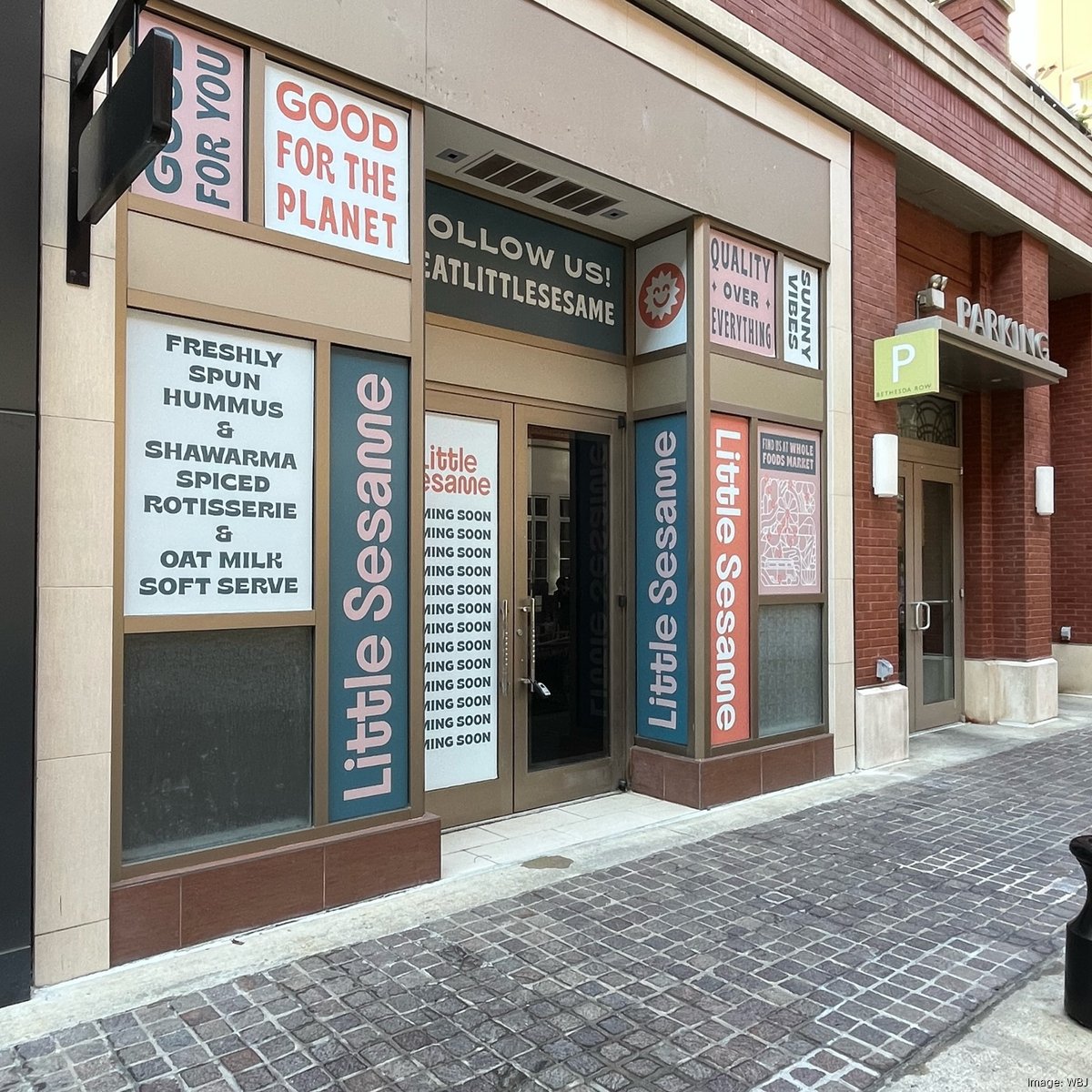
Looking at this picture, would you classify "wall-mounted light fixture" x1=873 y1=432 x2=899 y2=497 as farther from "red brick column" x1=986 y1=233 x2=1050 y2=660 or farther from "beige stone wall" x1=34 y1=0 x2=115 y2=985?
"beige stone wall" x1=34 y1=0 x2=115 y2=985

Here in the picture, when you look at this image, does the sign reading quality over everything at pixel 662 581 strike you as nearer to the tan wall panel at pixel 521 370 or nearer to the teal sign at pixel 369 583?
the tan wall panel at pixel 521 370

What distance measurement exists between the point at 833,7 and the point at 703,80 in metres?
1.91

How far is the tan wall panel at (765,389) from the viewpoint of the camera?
6543 millimetres

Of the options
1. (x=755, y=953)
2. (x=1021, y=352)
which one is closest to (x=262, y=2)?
(x=755, y=953)

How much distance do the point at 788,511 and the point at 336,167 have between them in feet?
13.9

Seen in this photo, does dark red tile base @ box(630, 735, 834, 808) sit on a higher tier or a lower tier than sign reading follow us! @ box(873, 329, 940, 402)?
lower

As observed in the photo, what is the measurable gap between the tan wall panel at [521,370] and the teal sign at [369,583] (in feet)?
3.31

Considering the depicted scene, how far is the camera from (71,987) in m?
3.52

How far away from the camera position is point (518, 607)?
6078 mm

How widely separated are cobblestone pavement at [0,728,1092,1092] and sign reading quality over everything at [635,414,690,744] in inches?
51.5

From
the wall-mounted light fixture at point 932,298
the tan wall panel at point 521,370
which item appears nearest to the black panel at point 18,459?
the tan wall panel at point 521,370

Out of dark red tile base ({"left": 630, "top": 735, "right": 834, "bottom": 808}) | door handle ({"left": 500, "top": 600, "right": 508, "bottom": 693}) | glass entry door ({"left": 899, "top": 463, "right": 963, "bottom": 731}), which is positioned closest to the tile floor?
dark red tile base ({"left": 630, "top": 735, "right": 834, "bottom": 808})

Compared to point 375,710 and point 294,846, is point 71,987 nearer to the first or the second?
point 294,846

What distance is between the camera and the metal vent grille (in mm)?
5539
